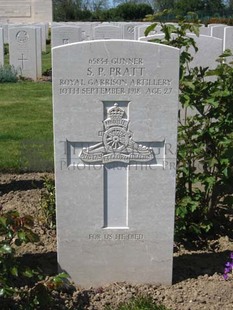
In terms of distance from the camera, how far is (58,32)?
12516mm

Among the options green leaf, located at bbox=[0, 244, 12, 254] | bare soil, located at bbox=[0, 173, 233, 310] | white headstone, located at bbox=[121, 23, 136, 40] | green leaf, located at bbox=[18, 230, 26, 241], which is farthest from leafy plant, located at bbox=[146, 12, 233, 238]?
white headstone, located at bbox=[121, 23, 136, 40]

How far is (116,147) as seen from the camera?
321 cm

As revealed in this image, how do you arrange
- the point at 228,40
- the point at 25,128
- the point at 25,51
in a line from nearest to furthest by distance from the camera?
the point at 25,128
the point at 228,40
the point at 25,51

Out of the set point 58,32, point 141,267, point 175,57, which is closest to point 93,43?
point 175,57

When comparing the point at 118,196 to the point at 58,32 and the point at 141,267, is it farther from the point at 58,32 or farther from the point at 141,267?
the point at 58,32

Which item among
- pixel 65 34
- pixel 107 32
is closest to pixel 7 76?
pixel 65 34

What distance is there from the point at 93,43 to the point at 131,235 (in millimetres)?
1142

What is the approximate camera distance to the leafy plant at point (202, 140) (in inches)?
148

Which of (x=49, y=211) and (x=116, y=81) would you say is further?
(x=49, y=211)

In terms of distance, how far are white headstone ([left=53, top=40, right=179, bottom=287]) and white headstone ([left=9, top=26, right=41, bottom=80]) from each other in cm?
1033

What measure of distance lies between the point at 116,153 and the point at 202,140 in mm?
879

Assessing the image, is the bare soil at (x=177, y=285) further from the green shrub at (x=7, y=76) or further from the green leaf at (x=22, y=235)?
the green shrub at (x=7, y=76)

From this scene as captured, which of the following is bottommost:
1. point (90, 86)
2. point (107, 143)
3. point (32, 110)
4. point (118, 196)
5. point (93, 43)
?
point (32, 110)

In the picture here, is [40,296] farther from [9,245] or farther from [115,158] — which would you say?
[115,158]
